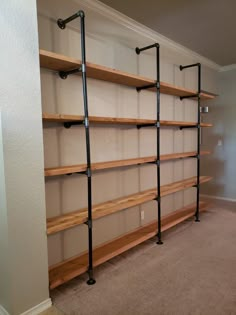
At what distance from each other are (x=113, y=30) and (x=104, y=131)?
1106 mm

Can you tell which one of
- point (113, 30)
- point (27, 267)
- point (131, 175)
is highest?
point (113, 30)

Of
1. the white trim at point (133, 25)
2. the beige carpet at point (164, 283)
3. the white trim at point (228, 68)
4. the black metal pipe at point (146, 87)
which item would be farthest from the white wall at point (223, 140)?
the black metal pipe at point (146, 87)

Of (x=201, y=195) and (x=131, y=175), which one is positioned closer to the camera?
(x=131, y=175)

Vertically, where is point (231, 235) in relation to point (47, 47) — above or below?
below

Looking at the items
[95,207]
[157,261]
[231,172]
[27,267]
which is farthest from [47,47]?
[231,172]

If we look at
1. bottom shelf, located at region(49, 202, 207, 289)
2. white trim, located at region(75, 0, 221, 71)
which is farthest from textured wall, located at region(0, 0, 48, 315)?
white trim, located at region(75, 0, 221, 71)

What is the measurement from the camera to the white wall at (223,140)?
489 cm

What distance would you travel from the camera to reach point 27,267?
176 centimetres

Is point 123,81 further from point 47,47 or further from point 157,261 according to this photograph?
point 157,261

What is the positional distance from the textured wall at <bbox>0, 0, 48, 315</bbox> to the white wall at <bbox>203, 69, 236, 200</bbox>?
4.14m

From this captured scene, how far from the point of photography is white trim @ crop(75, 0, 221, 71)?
2472mm

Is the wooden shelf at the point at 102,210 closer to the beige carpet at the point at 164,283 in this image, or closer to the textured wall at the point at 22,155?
the textured wall at the point at 22,155

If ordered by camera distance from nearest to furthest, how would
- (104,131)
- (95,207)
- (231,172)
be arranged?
(95,207) → (104,131) → (231,172)

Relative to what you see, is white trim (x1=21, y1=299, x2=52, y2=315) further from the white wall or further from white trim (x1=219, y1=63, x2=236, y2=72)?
white trim (x1=219, y1=63, x2=236, y2=72)
